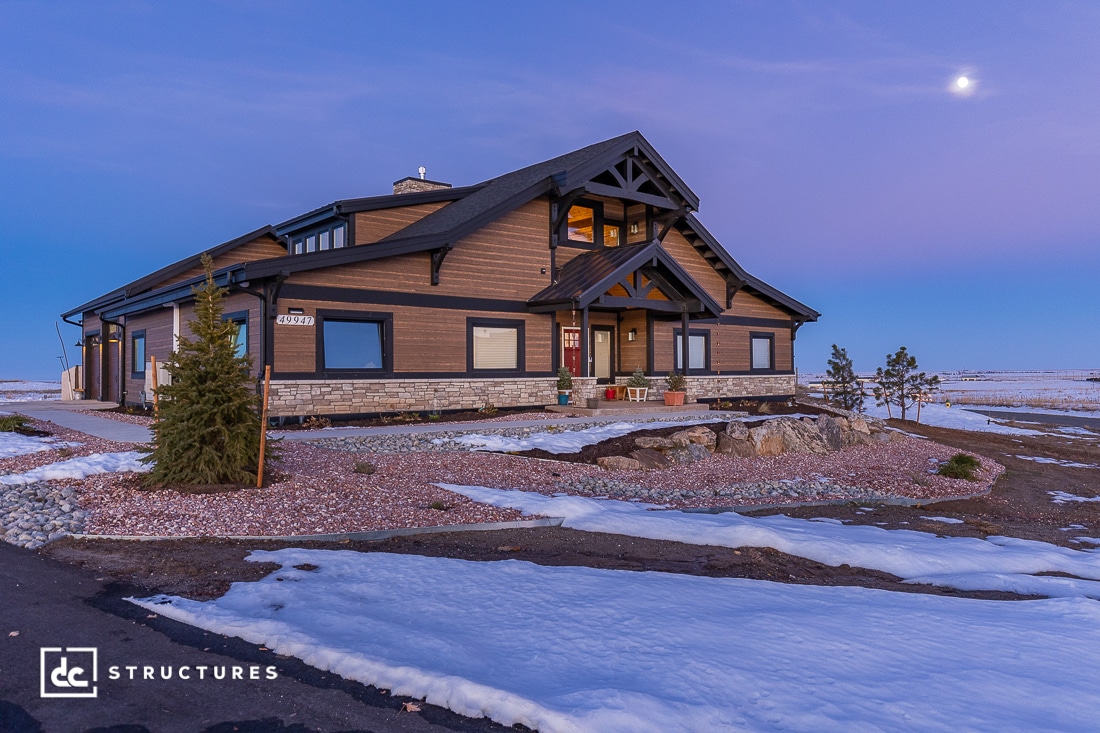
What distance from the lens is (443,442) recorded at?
12977 mm

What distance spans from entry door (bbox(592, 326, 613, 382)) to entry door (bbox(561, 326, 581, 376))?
1.27 m

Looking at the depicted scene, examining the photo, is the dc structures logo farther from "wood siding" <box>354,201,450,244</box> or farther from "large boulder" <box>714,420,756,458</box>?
"wood siding" <box>354,201,450,244</box>

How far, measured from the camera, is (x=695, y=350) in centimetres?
2372

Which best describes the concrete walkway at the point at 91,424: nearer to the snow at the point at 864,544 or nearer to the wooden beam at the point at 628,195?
the snow at the point at 864,544

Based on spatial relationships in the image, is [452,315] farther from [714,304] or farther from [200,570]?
[200,570]

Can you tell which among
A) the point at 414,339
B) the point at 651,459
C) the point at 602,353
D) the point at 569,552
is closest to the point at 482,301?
the point at 414,339

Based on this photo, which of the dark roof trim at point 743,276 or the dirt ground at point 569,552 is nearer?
the dirt ground at point 569,552

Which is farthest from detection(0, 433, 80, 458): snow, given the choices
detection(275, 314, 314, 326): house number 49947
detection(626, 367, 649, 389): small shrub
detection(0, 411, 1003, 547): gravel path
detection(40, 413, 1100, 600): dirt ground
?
detection(626, 367, 649, 389): small shrub

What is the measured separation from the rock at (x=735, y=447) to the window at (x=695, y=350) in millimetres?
8746

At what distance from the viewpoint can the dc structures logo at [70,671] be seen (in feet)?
11.2

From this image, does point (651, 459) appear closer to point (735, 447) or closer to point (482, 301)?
point (735, 447)

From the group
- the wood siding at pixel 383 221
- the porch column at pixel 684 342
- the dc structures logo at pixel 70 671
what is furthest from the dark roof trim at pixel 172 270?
the dc structures logo at pixel 70 671

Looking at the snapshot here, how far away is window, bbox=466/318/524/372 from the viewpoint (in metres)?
18.5

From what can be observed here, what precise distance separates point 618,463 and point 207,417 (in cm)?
655
